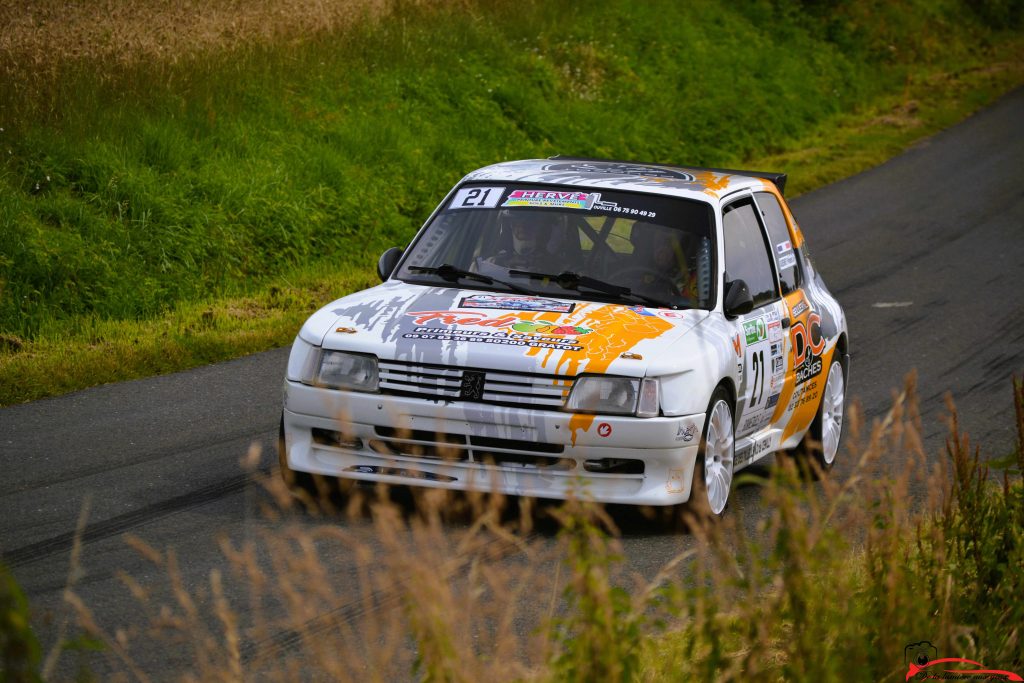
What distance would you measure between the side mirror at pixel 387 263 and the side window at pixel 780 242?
7.37 feet

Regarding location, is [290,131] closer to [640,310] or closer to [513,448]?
[640,310]

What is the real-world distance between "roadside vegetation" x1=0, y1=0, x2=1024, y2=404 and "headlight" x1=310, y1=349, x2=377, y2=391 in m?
3.46

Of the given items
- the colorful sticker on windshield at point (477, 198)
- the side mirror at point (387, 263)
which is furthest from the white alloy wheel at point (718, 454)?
the side mirror at point (387, 263)

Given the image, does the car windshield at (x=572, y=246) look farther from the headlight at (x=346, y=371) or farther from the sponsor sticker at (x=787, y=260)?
the headlight at (x=346, y=371)

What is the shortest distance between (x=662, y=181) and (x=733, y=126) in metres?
16.0

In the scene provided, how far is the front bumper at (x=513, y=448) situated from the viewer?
7227 millimetres

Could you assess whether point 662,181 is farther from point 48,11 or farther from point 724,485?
point 48,11

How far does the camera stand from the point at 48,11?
16.6m

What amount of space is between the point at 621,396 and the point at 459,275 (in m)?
1.55

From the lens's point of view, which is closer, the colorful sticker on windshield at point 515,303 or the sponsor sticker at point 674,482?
the sponsor sticker at point 674,482

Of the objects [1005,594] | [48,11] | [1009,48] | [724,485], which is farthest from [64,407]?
[1009,48]

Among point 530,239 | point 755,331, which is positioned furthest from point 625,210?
point 755,331

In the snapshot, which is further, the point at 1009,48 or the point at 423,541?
the point at 1009,48

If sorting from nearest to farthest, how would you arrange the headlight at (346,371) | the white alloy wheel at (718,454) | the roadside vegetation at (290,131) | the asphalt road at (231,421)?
the asphalt road at (231,421) < the headlight at (346,371) < the white alloy wheel at (718,454) < the roadside vegetation at (290,131)
